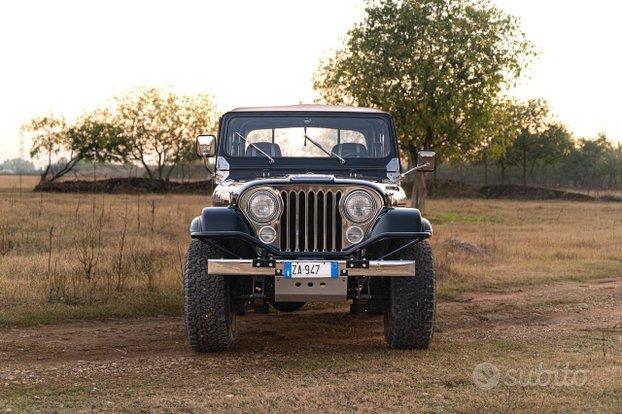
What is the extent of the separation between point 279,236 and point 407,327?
4.41ft

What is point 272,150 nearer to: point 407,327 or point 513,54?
point 407,327

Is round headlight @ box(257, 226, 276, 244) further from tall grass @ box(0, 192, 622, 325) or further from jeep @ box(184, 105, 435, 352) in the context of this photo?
tall grass @ box(0, 192, 622, 325)

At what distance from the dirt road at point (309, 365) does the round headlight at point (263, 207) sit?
3.91 feet

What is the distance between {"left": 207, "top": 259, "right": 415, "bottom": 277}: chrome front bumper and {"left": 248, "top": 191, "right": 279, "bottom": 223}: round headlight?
38cm

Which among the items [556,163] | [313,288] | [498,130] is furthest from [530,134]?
[313,288]

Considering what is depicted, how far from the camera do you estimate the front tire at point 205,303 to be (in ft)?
21.6

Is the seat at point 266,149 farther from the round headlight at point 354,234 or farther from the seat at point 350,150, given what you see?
the round headlight at point 354,234

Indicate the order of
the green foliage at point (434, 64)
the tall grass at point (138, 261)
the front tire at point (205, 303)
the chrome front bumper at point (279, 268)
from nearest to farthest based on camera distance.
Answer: the chrome front bumper at point (279, 268)
the front tire at point (205, 303)
the tall grass at point (138, 261)
the green foliage at point (434, 64)

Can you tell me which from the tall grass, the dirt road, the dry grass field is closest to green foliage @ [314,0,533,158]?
the tall grass

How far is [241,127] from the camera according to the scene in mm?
8188

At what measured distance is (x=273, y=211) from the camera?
645 centimetres

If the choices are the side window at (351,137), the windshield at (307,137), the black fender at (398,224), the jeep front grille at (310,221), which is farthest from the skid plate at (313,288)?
the side window at (351,137)

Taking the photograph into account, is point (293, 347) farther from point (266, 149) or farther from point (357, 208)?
point (266, 149)

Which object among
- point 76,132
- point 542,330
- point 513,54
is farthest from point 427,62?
point 76,132
